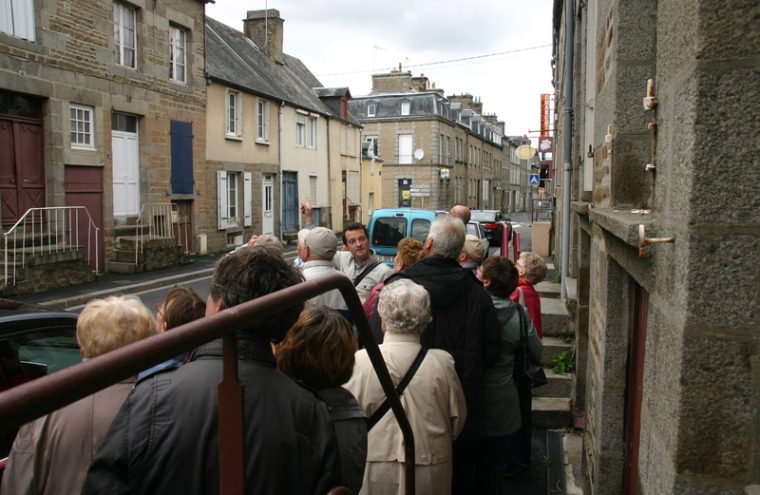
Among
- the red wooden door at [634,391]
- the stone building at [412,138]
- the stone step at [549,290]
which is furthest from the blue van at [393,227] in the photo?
the stone building at [412,138]

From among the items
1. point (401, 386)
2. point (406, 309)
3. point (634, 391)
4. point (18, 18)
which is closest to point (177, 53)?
point (18, 18)

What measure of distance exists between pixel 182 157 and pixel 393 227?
8.72 meters

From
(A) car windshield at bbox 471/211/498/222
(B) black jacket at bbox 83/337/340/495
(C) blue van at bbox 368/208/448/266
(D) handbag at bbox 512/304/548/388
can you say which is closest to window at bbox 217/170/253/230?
(A) car windshield at bbox 471/211/498/222

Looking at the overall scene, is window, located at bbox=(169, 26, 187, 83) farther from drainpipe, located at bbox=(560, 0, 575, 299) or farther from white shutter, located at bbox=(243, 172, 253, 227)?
drainpipe, located at bbox=(560, 0, 575, 299)

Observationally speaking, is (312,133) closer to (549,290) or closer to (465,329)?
(549,290)

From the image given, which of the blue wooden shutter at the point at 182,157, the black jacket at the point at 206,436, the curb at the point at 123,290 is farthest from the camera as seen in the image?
the blue wooden shutter at the point at 182,157

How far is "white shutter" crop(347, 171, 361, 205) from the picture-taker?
34.2 meters

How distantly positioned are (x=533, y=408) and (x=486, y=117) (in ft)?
231

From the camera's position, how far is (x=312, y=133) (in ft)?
95.1

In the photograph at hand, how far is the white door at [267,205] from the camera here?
24.6 m

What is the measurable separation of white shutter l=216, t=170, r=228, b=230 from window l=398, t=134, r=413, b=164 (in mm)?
28606

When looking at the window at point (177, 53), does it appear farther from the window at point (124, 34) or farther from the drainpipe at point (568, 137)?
the drainpipe at point (568, 137)

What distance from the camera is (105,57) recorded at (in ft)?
51.4

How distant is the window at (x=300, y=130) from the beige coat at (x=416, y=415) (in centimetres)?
2498
